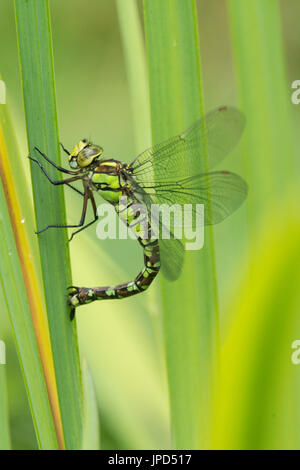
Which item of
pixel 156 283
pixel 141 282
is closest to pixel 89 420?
pixel 141 282

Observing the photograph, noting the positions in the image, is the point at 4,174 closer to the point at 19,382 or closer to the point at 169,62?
the point at 169,62

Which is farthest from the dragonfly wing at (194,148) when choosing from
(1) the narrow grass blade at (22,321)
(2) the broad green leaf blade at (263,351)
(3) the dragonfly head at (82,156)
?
(1) the narrow grass blade at (22,321)

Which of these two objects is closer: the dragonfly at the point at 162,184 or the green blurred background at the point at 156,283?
the green blurred background at the point at 156,283

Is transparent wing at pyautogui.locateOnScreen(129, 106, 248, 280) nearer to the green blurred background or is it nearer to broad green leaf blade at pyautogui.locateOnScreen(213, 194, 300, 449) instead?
the green blurred background

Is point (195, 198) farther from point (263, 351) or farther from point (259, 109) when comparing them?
point (263, 351)

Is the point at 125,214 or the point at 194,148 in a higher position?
the point at 194,148

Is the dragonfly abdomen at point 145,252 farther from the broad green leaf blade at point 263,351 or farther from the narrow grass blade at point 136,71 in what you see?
the broad green leaf blade at point 263,351
